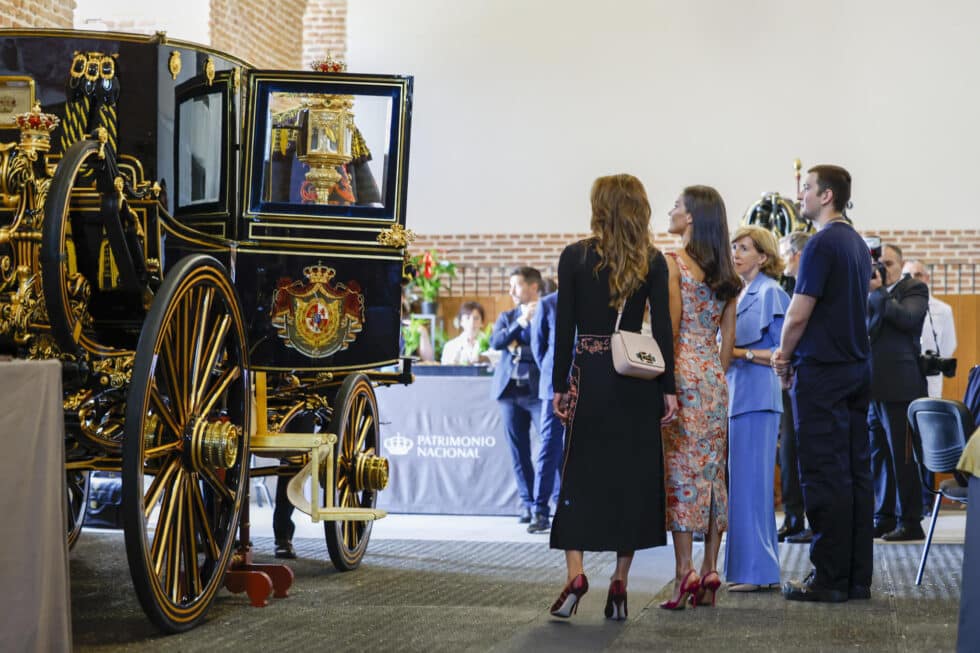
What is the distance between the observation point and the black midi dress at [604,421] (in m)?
4.73

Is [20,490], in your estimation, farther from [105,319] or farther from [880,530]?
[880,530]

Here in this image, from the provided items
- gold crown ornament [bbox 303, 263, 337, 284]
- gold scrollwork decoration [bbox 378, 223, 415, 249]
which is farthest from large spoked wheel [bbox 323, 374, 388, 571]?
gold scrollwork decoration [bbox 378, 223, 415, 249]

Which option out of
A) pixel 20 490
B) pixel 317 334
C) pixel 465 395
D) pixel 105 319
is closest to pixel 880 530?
pixel 465 395

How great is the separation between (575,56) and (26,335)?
10794 millimetres

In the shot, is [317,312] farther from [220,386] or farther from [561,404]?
[561,404]

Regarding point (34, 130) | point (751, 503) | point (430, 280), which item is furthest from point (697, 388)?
point (430, 280)

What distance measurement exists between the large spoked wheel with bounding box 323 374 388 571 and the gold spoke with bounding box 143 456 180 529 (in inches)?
58.3

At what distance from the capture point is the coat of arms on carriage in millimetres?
5738

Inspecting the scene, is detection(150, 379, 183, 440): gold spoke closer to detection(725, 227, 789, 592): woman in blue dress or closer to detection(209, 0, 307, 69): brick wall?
detection(725, 227, 789, 592): woman in blue dress

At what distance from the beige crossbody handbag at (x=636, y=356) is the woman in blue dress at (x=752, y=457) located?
1.00 metres

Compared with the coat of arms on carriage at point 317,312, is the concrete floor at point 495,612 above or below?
below

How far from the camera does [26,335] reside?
4.21 m

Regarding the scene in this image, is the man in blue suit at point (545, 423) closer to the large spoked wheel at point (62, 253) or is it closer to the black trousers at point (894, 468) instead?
the black trousers at point (894, 468)

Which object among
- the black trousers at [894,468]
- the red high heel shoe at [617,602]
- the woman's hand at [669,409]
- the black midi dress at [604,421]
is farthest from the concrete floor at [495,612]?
the woman's hand at [669,409]
